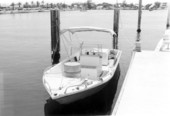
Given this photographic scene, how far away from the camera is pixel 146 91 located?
897cm

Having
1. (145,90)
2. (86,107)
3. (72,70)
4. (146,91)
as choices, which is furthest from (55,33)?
(146,91)

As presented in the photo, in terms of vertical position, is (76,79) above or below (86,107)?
above

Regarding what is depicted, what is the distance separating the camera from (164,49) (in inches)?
696

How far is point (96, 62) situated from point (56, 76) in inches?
91.0

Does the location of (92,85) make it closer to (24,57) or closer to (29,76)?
(29,76)

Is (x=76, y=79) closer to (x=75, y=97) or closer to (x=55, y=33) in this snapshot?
(x=75, y=97)

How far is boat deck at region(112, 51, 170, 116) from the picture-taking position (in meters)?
7.32

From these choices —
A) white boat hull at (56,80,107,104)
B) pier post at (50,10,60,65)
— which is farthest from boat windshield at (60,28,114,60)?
white boat hull at (56,80,107,104)

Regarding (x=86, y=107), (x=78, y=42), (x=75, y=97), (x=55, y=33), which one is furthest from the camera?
(x=78, y=42)

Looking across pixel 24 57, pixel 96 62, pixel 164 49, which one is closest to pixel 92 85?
pixel 96 62

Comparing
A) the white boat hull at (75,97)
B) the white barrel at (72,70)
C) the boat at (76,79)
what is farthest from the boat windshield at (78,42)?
the white boat hull at (75,97)

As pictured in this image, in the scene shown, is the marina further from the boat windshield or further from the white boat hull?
the boat windshield

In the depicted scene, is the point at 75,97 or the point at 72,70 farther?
the point at 72,70

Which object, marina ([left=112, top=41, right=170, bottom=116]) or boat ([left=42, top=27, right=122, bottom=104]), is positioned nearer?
marina ([left=112, top=41, right=170, bottom=116])
